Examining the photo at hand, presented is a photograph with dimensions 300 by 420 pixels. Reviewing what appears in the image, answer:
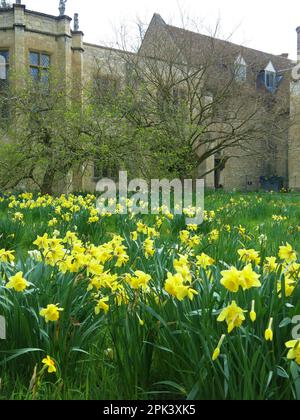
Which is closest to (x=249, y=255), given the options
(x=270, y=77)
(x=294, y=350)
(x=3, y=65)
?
(x=294, y=350)

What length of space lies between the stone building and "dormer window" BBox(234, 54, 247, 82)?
0.13 feet

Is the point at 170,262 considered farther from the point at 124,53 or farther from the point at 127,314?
the point at 124,53

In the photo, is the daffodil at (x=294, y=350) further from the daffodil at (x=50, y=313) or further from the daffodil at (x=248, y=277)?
the daffodil at (x=50, y=313)

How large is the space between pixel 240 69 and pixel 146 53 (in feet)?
13.8

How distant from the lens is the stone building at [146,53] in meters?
17.5

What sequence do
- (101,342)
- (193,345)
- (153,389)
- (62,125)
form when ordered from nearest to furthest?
(193,345) < (153,389) < (101,342) < (62,125)

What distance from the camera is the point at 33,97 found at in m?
11.3

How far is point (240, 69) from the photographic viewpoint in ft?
61.5

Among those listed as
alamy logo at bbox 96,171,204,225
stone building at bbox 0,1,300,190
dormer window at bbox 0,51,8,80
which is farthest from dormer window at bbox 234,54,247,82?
dormer window at bbox 0,51,8,80

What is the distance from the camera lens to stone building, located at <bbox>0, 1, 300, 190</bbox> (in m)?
17.5

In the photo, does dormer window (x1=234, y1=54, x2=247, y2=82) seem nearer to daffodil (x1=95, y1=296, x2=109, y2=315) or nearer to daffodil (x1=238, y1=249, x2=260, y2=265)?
daffodil (x1=238, y1=249, x2=260, y2=265)

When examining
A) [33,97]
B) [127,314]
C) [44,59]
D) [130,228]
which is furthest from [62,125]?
[44,59]

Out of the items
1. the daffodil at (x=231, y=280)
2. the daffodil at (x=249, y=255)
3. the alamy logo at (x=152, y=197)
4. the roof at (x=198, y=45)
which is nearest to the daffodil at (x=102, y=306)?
the daffodil at (x=231, y=280)

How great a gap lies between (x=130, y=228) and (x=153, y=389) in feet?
8.79
